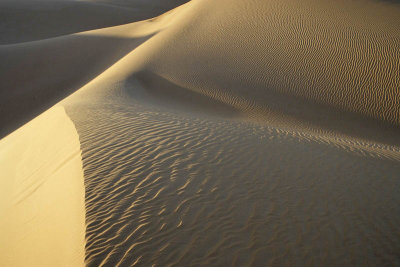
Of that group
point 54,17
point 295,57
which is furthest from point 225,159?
point 54,17

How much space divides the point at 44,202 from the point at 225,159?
2204 mm

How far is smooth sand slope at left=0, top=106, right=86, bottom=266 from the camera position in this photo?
10.5 feet

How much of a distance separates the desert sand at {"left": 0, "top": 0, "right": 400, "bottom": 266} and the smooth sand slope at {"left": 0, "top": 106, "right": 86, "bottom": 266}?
0.07 feet

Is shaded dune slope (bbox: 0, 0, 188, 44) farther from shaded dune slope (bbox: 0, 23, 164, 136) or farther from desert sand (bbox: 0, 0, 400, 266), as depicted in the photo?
desert sand (bbox: 0, 0, 400, 266)

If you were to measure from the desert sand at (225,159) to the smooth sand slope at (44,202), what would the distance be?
0.02 meters

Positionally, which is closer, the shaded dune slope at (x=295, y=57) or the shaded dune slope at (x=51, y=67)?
the shaded dune slope at (x=295, y=57)

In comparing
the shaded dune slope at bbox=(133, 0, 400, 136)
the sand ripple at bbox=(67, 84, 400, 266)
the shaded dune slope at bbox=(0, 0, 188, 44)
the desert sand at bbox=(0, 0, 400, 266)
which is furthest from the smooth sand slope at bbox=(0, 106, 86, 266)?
the shaded dune slope at bbox=(0, 0, 188, 44)

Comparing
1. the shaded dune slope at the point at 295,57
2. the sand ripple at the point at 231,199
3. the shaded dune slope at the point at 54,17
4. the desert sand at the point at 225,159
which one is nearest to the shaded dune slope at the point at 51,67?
the desert sand at the point at 225,159

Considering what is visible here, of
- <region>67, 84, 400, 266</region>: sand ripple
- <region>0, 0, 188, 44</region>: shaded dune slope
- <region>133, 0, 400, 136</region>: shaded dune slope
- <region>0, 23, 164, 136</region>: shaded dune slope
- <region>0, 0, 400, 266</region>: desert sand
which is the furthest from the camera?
<region>0, 0, 188, 44</region>: shaded dune slope

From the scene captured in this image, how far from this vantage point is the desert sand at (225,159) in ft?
10.3

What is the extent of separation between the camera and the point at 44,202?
4086mm

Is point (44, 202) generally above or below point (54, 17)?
above

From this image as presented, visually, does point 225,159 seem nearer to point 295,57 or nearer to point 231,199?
point 231,199

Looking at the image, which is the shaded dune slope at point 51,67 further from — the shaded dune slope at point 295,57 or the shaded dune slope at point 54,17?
the shaded dune slope at point 54,17
